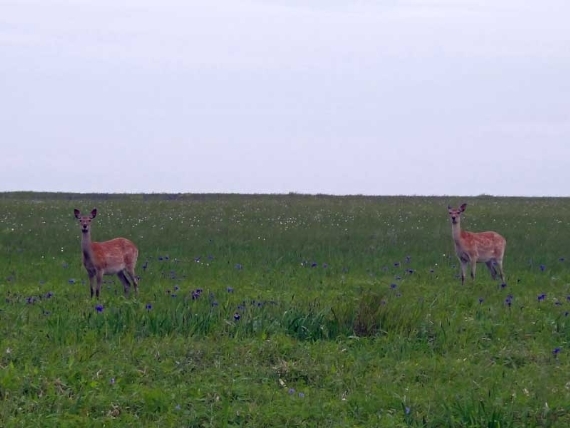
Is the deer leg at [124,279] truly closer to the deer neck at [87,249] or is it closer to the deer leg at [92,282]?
the deer leg at [92,282]

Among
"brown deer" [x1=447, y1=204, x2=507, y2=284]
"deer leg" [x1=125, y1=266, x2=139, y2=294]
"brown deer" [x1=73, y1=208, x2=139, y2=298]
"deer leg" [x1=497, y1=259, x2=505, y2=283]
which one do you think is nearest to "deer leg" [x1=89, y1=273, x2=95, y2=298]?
"brown deer" [x1=73, y1=208, x2=139, y2=298]

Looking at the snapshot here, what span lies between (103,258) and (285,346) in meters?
5.80

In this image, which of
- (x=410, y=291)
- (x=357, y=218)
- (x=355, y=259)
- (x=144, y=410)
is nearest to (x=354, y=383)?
(x=144, y=410)

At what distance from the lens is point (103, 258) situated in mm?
14172

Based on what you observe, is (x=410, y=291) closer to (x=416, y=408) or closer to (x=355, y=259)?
(x=355, y=259)

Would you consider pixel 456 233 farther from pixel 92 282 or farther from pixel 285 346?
pixel 285 346

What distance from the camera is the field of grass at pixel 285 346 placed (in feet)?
24.5

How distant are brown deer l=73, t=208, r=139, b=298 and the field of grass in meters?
0.34

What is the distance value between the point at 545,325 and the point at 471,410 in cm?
386

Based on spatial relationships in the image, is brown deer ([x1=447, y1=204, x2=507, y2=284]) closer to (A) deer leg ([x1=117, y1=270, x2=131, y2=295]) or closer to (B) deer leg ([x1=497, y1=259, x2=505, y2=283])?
(B) deer leg ([x1=497, y1=259, x2=505, y2=283])

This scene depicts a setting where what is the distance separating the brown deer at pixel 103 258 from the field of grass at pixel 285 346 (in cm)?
34

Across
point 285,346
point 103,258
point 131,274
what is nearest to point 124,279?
point 131,274

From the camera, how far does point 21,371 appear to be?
8.19 metres

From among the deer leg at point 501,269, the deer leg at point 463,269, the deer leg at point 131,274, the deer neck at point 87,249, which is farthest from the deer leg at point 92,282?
the deer leg at point 501,269
